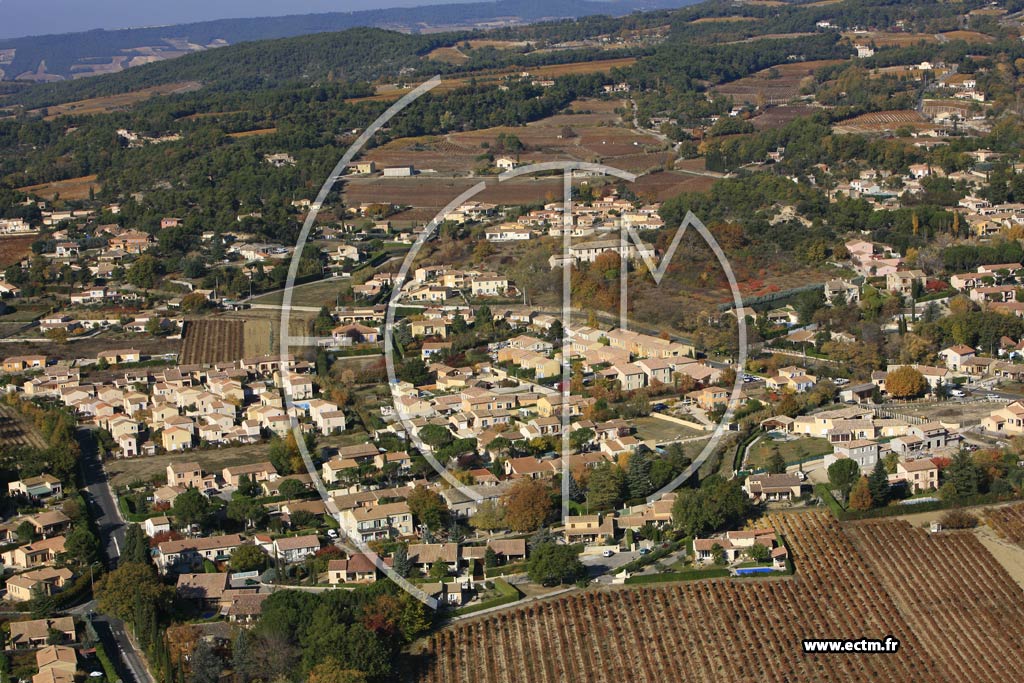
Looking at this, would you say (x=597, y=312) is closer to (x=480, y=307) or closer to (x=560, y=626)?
(x=480, y=307)

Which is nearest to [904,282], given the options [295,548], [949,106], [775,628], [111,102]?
[775,628]

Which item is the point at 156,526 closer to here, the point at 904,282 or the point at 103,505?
the point at 103,505

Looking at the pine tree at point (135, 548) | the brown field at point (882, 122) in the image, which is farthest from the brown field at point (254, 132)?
the pine tree at point (135, 548)

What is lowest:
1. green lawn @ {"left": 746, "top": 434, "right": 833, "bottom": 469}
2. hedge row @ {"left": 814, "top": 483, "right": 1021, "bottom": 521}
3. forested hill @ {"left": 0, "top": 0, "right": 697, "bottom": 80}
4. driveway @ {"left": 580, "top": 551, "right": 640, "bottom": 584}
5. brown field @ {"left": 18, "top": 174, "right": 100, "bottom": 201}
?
forested hill @ {"left": 0, "top": 0, "right": 697, "bottom": 80}

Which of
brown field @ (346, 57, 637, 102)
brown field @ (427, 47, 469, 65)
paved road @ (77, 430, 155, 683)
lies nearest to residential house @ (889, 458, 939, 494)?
paved road @ (77, 430, 155, 683)

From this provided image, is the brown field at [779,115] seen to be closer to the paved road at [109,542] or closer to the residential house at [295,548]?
the paved road at [109,542]

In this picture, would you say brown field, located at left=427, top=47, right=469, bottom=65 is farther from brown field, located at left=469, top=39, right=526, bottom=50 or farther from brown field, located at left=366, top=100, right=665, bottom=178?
brown field, located at left=366, top=100, right=665, bottom=178
